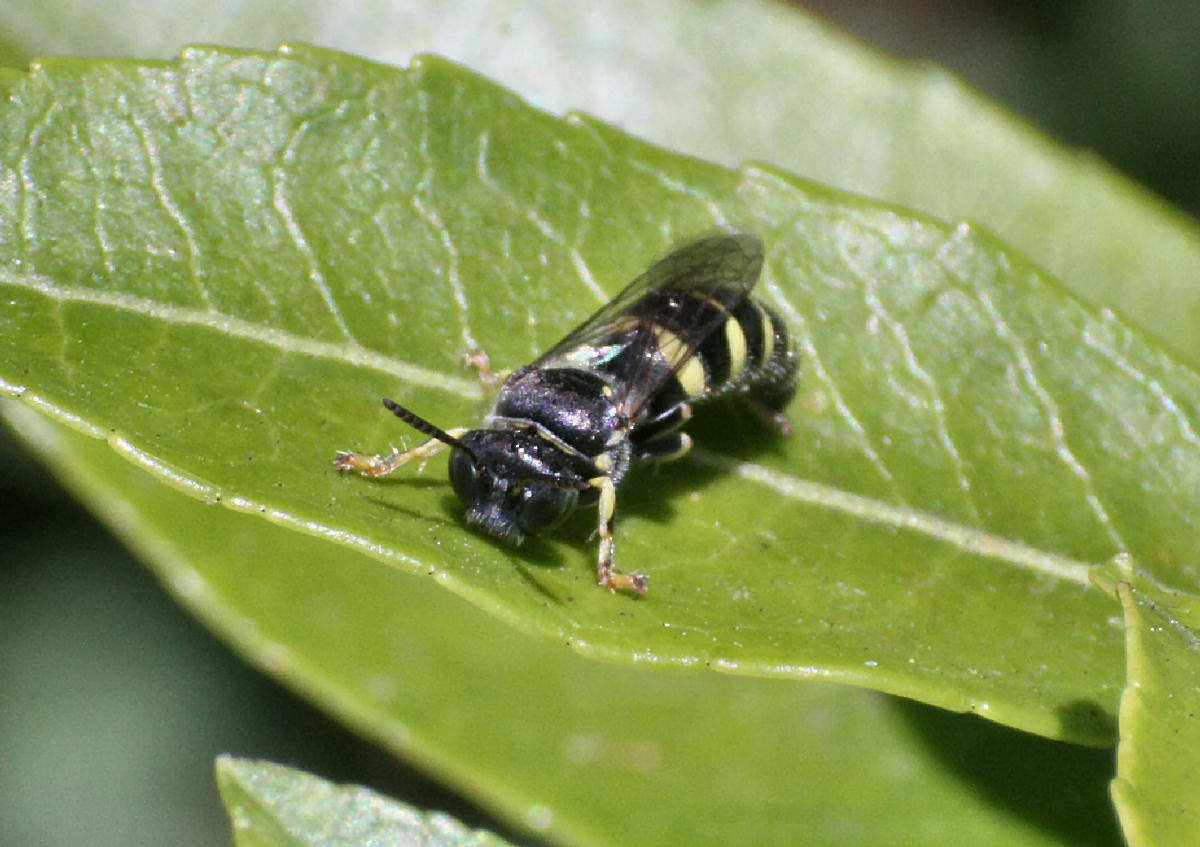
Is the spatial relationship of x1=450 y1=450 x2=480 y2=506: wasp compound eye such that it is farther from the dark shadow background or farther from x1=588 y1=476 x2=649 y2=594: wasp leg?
the dark shadow background

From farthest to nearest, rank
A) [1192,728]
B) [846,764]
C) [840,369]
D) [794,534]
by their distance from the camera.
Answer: [846,764] < [840,369] < [794,534] < [1192,728]

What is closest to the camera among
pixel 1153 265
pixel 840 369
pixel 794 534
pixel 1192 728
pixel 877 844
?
pixel 1192 728

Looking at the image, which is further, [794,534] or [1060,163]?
[1060,163]

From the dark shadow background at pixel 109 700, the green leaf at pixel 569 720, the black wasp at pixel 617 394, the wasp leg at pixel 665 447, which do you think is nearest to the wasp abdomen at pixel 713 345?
the black wasp at pixel 617 394

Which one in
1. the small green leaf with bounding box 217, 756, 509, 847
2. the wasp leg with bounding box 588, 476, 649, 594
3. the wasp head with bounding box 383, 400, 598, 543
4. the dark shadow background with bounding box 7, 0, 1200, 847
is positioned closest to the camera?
the small green leaf with bounding box 217, 756, 509, 847

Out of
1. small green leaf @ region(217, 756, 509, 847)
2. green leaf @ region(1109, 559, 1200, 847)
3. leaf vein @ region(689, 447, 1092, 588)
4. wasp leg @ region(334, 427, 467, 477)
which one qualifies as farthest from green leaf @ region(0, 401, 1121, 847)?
small green leaf @ region(217, 756, 509, 847)

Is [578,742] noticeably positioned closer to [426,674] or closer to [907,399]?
[426,674]

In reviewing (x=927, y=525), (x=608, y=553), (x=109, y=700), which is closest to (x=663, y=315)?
(x=608, y=553)

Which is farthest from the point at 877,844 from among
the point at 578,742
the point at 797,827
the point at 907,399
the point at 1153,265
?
the point at 1153,265
